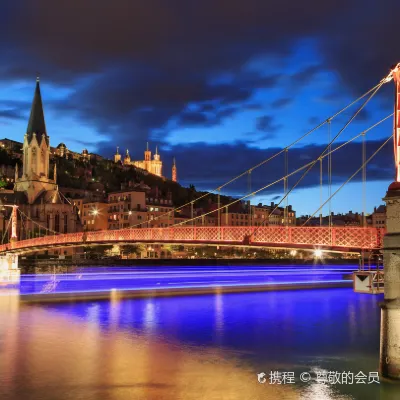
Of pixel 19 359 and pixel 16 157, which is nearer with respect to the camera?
pixel 19 359

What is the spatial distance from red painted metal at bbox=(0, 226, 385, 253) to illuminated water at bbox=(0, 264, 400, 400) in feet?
12.3

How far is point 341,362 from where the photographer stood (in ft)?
64.4

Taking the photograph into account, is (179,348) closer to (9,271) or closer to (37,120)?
(9,271)

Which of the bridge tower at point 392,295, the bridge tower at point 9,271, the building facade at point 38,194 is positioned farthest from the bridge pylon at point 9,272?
the building facade at point 38,194

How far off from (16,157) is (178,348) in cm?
18084

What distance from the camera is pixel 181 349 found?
21453 millimetres

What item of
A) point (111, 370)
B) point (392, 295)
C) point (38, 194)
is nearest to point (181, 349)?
point (111, 370)

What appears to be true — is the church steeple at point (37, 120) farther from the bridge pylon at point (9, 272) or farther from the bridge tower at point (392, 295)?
the bridge tower at point (392, 295)

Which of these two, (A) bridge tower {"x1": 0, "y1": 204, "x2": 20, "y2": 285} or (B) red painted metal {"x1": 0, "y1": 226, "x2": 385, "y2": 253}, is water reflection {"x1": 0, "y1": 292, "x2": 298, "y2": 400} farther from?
(A) bridge tower {"x1": 0, "y1": 204, "x2": 20, "y2": 285}

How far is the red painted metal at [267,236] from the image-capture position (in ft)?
79.9

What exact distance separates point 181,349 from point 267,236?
35.1ft

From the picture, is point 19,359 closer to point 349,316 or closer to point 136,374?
point 136,374

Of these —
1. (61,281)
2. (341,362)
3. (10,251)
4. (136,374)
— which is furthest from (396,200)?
(10,251)

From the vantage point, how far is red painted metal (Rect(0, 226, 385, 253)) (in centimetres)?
2434
